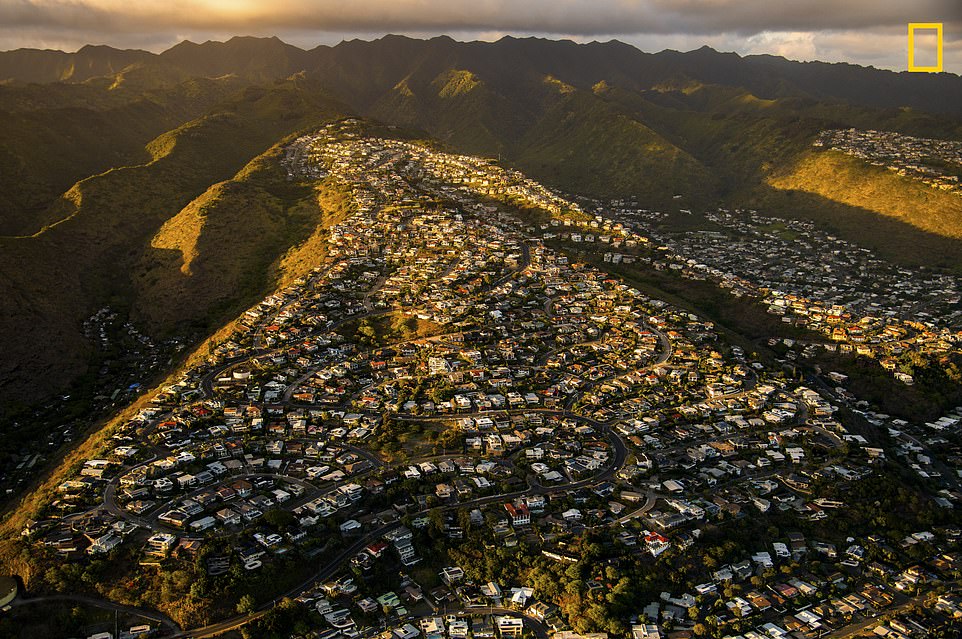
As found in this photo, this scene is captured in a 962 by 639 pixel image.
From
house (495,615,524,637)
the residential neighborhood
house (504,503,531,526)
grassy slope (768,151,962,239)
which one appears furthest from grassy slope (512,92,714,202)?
house (495,615,524,637)

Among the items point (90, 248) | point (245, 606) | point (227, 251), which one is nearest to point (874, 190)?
point (227, 251)

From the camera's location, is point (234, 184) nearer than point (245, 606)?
No

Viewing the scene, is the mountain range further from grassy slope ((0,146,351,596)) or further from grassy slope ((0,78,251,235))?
grassy slope ((0,78,251,235))

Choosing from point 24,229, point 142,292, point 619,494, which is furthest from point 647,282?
point 24,229

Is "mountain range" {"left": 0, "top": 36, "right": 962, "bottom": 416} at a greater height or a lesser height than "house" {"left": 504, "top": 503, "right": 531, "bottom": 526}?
greater

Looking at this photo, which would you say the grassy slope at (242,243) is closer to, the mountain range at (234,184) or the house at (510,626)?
the mountain range at (234,184)

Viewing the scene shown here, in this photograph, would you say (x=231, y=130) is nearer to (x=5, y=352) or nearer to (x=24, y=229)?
(x=24, y=229)

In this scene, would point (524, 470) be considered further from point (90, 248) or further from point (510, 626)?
point (90, 248)

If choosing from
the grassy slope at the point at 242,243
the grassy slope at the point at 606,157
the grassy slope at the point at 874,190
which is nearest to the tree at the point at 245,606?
the grassy slope at the point at 242,243
